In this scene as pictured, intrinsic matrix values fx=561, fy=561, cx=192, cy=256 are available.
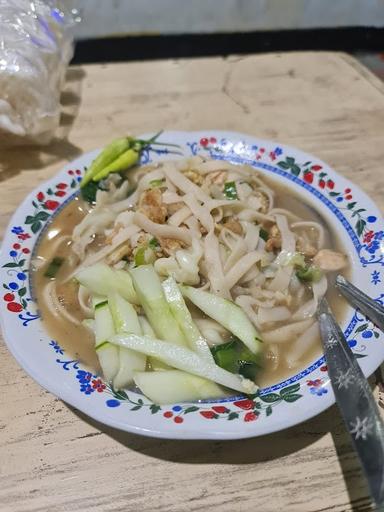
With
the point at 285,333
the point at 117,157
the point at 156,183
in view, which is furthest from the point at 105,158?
the point at 285,333

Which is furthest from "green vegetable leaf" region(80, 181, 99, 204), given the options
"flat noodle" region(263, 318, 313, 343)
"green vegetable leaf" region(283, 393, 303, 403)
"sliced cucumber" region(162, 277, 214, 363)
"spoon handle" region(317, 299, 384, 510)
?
"green vegetable leaf" region(283, 393, 303, 403)

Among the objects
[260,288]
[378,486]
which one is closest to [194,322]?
[260,288]

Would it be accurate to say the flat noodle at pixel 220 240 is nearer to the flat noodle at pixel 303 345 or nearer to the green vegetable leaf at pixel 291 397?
the flat noodle at pixel 303 345

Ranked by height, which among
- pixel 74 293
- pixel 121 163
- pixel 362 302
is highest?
pixel 362 302

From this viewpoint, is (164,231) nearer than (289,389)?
No

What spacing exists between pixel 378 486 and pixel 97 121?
231cm

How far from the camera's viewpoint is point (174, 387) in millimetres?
1571

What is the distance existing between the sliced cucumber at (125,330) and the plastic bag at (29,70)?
1188 mm

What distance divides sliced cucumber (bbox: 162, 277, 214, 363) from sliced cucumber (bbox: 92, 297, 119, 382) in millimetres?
198

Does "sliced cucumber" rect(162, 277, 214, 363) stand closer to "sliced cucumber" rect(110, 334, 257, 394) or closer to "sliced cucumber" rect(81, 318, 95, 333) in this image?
"sliced cucumber" rect(110, 334, 257, 394)

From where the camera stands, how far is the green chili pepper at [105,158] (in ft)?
7.81

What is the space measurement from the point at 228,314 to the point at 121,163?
1.00 m

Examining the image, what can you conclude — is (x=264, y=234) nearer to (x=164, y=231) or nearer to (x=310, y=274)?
(x=310, y=274)

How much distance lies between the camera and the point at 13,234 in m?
2.07
